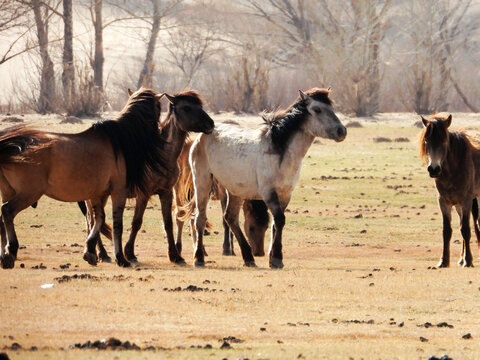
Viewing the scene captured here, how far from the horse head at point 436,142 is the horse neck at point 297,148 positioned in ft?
4.96

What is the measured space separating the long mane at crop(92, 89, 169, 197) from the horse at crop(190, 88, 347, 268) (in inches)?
34.4

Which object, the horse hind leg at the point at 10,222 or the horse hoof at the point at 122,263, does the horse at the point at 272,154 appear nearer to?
the horse hoof at the point at 122,263

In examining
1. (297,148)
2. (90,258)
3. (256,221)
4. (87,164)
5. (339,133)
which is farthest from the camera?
(256,221)

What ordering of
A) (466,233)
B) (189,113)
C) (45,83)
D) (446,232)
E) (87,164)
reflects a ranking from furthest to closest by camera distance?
(45,83) < (446,232) < (466,233) < (189,113) < (87,164)

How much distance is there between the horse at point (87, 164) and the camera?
13.2m

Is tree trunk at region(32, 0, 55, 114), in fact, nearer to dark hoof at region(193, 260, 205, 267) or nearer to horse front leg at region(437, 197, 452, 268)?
dark hoof at region(193, 260, 205, 267)

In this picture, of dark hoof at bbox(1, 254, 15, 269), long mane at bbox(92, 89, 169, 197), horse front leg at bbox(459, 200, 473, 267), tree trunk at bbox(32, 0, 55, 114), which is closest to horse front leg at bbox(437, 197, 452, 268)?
horse front leg at bbox(459, 200, 473, 267)

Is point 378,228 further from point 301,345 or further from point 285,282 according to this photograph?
point 301,345

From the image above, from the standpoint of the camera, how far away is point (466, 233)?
15344mm

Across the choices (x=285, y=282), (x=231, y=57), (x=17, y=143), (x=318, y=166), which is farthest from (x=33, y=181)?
(x=231, y=57)

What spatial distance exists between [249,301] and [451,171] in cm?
502

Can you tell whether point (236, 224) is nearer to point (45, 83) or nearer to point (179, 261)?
point (179, 261)

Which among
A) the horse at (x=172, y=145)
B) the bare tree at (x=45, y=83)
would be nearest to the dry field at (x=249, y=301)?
the horse at (x=172, y=145)

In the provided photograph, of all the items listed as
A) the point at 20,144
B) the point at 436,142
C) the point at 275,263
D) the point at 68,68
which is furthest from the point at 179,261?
the point at 68,68
